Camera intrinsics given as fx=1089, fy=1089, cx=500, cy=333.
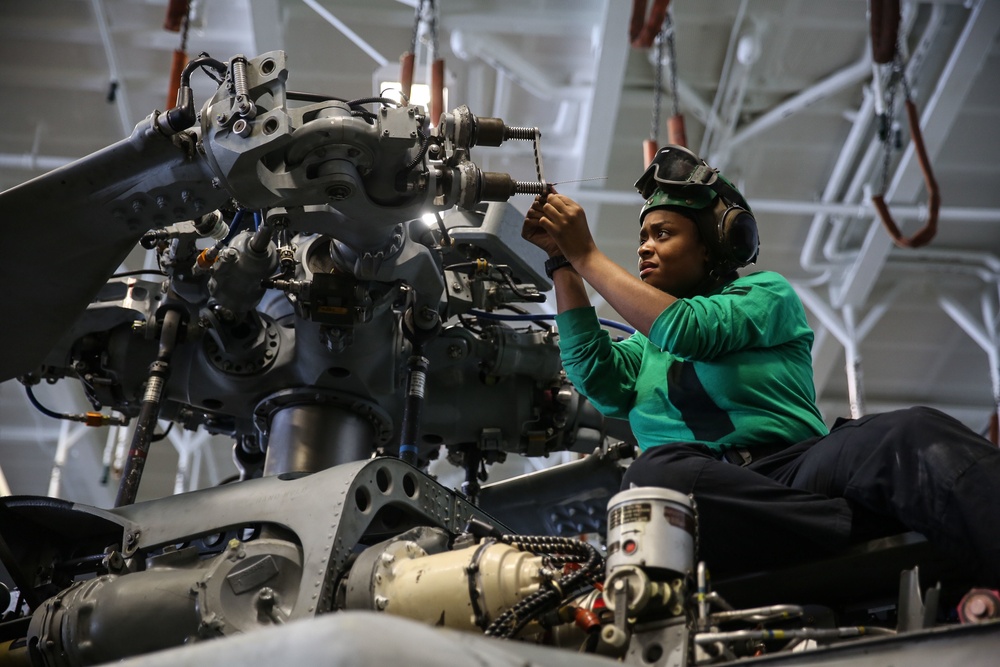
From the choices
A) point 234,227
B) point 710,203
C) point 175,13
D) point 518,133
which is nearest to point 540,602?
point 710,203

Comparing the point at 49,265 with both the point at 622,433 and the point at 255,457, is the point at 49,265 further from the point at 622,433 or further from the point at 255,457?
the point at 622,433

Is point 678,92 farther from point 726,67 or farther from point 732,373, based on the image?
point 732,373

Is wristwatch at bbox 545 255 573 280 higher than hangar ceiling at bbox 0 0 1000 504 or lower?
lower

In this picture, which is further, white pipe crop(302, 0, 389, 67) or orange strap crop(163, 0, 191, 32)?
white pipe crop(302, 0, 389, 67)

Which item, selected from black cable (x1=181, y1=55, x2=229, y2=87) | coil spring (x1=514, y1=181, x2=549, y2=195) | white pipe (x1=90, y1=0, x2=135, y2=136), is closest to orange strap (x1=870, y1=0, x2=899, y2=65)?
coil spring (x1=514, y1=181, x2=549, y2=195)

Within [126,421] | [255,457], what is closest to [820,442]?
[255,457]

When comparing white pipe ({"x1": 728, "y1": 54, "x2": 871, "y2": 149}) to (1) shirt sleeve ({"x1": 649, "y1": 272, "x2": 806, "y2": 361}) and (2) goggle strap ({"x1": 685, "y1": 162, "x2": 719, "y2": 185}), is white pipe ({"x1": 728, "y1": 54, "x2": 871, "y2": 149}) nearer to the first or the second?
(2) goggle strap ({"x1": 685, "y1": 162, "x2": 719, "y2": 185})

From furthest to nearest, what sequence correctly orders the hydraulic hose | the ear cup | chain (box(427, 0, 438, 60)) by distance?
chain (box(427, 0, 438, 60))
the hydraulic hose
the ear cup

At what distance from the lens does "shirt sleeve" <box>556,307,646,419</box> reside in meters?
3.39

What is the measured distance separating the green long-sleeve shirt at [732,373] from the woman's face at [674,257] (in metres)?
0.18

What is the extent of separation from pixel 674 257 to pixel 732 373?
555 millimetres

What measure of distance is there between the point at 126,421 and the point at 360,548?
8.03ft

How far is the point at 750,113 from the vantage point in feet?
35.7

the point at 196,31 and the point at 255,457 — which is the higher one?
the point at 196,31
